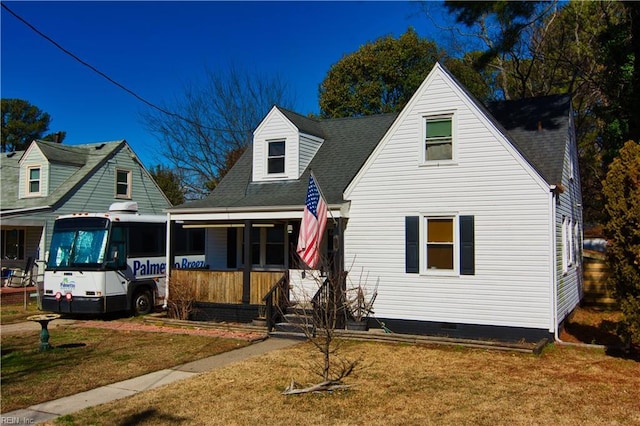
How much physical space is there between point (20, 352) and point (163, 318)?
4.39m

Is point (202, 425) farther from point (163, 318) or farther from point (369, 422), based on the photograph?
point (163, 318)

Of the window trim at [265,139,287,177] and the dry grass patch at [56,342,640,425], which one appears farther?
the window trim at [265,139,287,177]

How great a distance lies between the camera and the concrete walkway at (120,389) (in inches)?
267

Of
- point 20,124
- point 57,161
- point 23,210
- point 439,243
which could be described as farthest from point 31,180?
point 20,124

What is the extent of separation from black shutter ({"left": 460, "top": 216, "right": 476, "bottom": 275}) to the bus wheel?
996 cm

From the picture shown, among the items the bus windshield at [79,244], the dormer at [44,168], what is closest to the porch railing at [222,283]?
the bus windshield at [79,244]

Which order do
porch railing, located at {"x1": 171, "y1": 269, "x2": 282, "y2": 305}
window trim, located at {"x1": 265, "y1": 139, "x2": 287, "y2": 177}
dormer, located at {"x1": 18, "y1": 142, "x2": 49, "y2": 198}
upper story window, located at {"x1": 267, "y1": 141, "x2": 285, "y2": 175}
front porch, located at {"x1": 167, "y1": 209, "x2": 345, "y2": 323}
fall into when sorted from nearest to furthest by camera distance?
1. front porch, located at {"x1": 167, "y1": 209, "x2": 345, "y2": 323}
2. porch railing, located at {"x1": 171, "y1": 269, "x2": 282, "y2": 305}
3. window trim, located at {"x1": 265, "y1": 139, "x2": 287, "y2": 177}
4. upper story window, located at {"x1": 267, "y1": 141, "x2": 285, "y2": 175}
5. dormer, located at {"x1": 18, "y1": 142, "x2": 49, "y2": 198}

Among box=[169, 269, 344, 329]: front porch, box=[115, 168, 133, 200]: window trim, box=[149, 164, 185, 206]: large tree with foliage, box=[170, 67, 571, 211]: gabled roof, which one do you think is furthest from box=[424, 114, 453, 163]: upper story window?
box=[149, 164, 185, 206]: large tree with foliage

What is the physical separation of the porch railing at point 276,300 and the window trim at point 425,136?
4.71 meters

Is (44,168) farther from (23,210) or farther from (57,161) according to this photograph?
(23,210)

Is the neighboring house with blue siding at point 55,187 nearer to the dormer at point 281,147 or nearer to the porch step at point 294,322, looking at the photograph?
the dormer at point 281,147

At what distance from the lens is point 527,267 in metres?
11.4

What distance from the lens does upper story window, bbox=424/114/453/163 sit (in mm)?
12539

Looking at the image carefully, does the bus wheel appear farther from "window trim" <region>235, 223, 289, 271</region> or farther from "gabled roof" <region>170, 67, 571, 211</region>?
"gabled roof" <region>170, 67, 571, 211</region>
